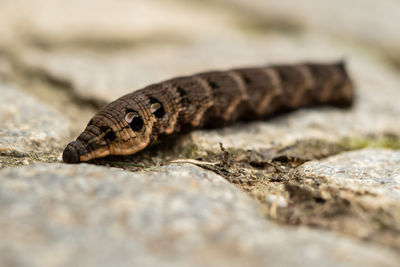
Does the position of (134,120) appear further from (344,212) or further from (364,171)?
(364,171)

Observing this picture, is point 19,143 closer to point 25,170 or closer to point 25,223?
point 25,170

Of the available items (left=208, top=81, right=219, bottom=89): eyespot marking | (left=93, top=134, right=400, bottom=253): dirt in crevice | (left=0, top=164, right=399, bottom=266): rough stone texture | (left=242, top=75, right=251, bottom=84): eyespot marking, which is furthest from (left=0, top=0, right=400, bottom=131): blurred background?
(left=0, top=164, right=399, bottom=266): rough stone texture

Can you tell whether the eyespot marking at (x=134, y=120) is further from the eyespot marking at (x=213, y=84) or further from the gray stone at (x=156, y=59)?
the gray stone at (x=156, y=59)

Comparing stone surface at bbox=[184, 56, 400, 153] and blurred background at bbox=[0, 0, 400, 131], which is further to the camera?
blurred background at bbox=[0, 0, 400, 131]

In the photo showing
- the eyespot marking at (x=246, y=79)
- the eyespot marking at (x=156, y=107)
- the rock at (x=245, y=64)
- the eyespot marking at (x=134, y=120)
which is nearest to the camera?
the eyespot marking at (x=134, y=120)

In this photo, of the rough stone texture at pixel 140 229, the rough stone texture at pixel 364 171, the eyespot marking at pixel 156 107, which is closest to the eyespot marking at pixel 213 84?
the eyespot marking at pixel 156 107

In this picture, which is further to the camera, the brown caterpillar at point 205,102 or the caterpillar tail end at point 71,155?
the brown caterpillar at point 205,102

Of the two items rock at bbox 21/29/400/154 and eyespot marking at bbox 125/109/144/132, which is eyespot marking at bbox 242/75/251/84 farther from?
eyespot marking at bbox 125/109/144/132
